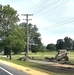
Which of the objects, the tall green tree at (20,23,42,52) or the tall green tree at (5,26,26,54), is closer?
the tall green tree at (5,26,26,54)

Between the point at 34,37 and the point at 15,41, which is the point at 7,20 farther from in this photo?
the point at 34,37

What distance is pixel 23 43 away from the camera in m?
81.2

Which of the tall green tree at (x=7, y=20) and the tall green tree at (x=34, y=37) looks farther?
the tall green tree at (x=34, y=37)

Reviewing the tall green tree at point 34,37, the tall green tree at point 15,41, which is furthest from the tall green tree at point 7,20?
the tall green tree at point 34,37

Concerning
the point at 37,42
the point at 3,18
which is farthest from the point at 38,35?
the point at 3,18

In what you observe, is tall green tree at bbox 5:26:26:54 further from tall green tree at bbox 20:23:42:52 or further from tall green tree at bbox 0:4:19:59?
tall green tree at bbox 20:23:42:52

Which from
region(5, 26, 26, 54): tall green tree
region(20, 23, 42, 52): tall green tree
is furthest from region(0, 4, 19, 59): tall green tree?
region(20, 23, 42, 52): tall green tree

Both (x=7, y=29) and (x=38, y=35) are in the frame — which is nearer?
(x=7, y=29)

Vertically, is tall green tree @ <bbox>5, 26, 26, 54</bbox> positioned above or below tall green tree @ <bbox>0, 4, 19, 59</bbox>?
below

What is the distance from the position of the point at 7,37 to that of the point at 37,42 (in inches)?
4485

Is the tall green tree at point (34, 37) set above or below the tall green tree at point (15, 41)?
above

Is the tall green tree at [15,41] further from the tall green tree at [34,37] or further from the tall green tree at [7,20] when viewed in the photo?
the tall green tree at [34,37]

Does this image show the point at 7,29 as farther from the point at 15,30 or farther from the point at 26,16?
the point at 26,16

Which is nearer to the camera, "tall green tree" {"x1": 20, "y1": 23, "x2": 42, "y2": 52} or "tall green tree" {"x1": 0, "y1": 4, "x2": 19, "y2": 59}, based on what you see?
"tall green tree" {"x1": 0, "y1": 4, "x2": 19, "y2": 59}
